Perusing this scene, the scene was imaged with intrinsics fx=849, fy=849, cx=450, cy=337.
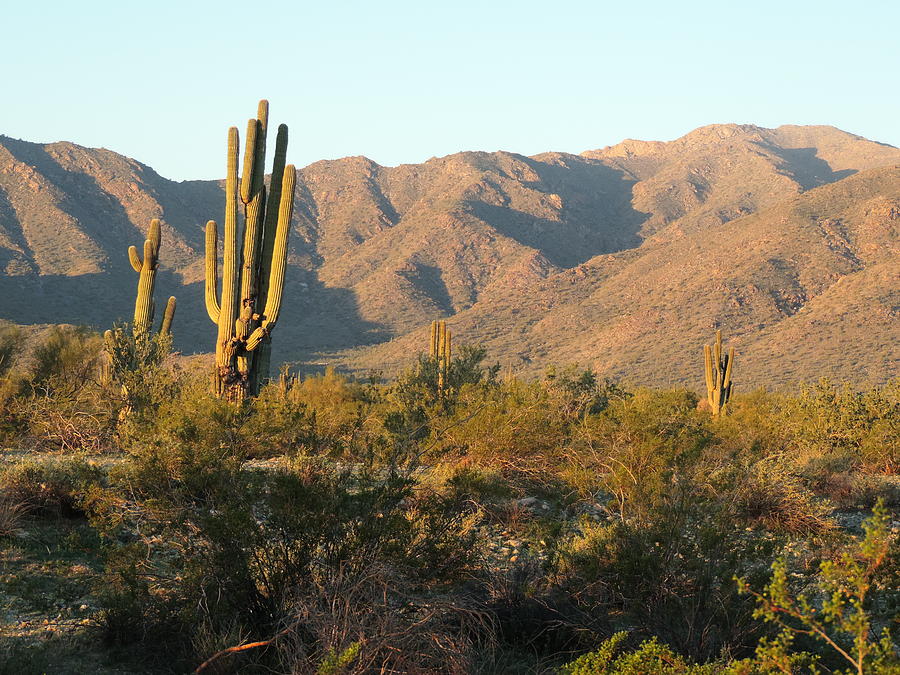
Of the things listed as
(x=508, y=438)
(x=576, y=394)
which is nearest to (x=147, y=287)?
(x=576, y=394)

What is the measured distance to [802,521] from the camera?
889 centimetres

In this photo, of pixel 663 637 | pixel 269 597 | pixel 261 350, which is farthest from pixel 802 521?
pixel 261 350

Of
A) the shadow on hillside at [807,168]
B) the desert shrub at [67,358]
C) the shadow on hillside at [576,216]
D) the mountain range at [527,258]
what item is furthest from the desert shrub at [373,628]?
the shadow on hillside at [807,168]

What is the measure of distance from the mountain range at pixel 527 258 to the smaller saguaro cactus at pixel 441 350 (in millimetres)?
22762

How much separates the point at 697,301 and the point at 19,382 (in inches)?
1875

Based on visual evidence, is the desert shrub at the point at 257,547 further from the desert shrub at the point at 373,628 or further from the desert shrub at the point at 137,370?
the desert shrub at the point at 137,370

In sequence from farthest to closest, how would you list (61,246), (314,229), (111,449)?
(314,229) < (61,246) < (111,449)

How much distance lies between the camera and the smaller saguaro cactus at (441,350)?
67.4 ft

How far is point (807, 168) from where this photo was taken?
11894 cm

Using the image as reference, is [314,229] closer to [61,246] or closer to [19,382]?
[61,246]

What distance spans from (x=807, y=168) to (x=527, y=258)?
6091 cm

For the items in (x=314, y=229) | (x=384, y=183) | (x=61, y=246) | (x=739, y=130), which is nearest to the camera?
(x=61, y=246)

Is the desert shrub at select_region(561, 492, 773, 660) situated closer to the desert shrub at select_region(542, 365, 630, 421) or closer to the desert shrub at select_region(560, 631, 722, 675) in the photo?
the desert shrub at select_region(560, 631, 722, 675)

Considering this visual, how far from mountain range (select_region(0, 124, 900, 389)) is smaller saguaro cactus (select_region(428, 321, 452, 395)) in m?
22.8
